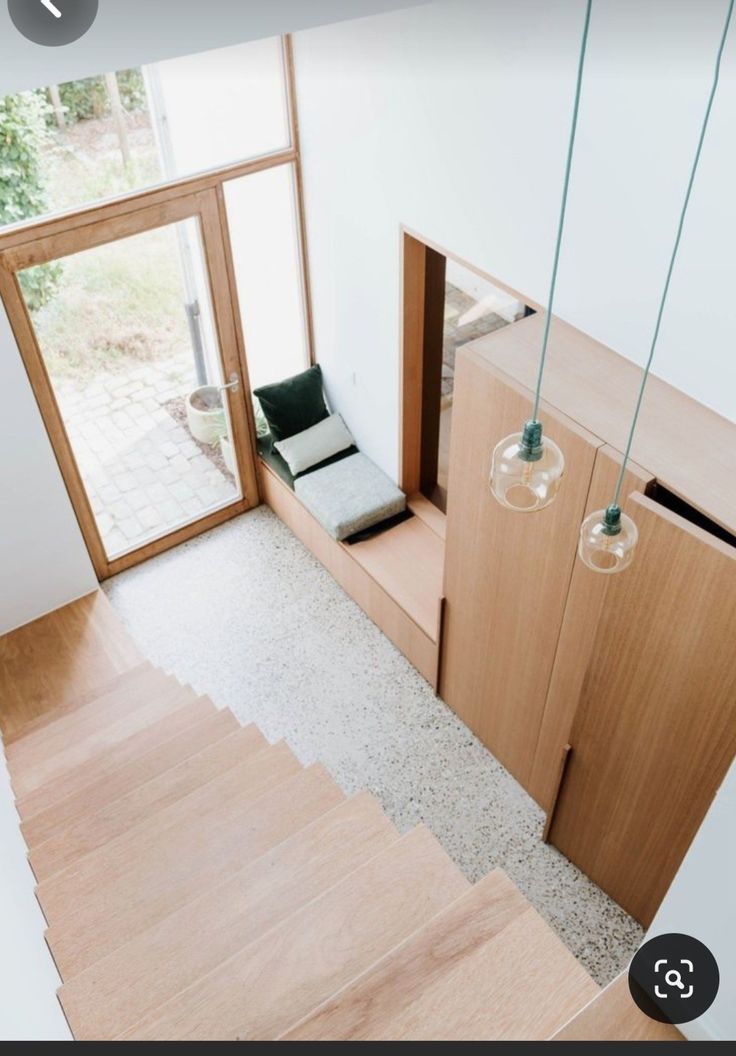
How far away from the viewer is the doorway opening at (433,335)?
14.6ft

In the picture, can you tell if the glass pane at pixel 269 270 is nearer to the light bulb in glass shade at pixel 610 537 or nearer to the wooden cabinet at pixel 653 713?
the wooden cabinet at pixel 653 713

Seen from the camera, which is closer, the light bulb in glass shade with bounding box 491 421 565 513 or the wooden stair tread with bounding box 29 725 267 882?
the light bulb in glass shade with bounding box 491 421 565 513

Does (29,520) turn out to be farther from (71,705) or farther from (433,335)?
(433,335)

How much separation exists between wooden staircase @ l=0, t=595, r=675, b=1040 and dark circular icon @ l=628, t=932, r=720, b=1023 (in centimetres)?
39

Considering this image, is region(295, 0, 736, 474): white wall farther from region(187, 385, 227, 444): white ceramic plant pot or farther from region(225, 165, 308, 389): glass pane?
region(187, 385, 227, 444): white ceramic plant pot

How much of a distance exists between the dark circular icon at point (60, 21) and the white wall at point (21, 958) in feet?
6.23

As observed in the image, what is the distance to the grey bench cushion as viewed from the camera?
5.09 m

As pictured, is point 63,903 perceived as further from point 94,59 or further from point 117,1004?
point 94,59

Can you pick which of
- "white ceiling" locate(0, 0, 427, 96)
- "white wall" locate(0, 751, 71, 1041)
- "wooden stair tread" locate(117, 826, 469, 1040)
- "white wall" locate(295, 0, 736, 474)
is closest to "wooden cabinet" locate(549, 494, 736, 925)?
"white wall" locate(295, 0, 736, 474)

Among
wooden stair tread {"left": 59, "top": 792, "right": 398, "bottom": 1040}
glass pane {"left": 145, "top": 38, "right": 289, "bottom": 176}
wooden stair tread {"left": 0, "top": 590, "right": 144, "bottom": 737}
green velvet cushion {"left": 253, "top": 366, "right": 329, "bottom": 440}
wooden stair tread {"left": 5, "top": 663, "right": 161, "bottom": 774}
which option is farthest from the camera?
green velvet cushion {"left": 253, "top": 366, "right": 329, "bottom": 440}

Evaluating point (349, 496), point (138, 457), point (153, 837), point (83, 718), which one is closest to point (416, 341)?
point (349, 496)

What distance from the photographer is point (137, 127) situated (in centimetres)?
432

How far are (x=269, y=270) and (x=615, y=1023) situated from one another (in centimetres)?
431

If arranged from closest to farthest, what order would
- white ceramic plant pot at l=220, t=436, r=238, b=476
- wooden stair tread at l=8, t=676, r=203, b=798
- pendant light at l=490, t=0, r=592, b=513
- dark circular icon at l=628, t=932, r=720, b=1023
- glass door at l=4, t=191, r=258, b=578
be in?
1. dark circular icon at l=628, t=932, r=720, b=1023
2. pendant light at l=490, t=0, r=592, b=513
3. wooden stair tread at l=8, t=676, r=203, b=798
4. glass door at l=4, t=191, r=258, b=578
5. white ceramic plant pot at l=220, t=436, r=238, b=476
